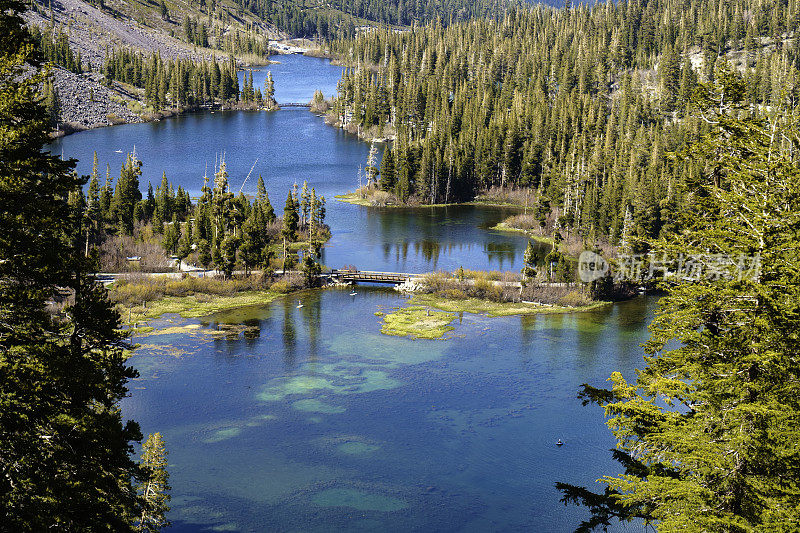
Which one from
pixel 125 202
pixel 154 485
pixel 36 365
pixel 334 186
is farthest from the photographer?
pixel 334 186

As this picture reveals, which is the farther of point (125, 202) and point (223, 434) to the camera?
point (125, 202)

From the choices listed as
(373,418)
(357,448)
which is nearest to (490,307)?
(373,418)

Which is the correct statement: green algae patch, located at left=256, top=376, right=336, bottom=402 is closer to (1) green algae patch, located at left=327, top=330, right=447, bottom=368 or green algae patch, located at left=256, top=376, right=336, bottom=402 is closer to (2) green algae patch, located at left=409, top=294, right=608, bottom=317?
(1) green algae patch, located at left=327, top=330, right=447, bottom=368

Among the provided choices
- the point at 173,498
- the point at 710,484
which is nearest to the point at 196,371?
the point at 173,498

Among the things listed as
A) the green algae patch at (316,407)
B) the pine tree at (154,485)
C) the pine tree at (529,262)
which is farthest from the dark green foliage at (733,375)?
the pine tree at (529,262)

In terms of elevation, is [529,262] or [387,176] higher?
[387,176]

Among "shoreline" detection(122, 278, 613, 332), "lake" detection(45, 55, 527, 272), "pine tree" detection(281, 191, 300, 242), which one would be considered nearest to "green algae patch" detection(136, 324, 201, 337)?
"shoreline" detection(122, 278, 613, 332)

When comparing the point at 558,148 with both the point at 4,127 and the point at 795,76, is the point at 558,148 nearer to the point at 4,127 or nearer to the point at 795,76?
the point at 795,76

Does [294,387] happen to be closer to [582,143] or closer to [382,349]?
[382,349]
